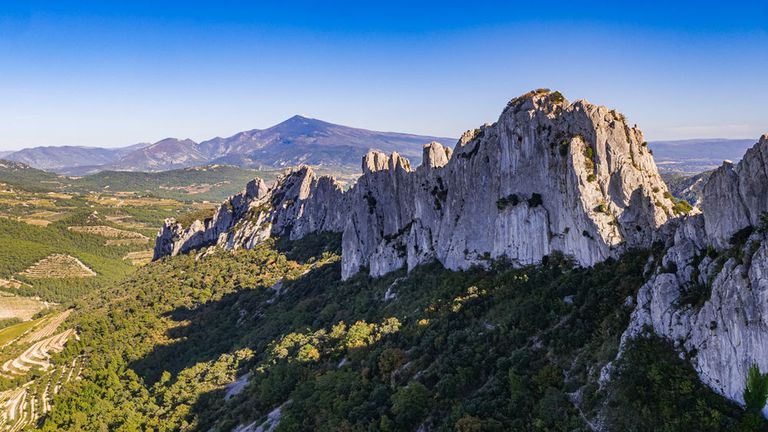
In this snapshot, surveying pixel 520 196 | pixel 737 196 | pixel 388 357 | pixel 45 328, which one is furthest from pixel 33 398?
pixel 737 196

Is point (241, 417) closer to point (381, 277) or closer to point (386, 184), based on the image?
point (381, 277)

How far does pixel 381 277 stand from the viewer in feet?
303

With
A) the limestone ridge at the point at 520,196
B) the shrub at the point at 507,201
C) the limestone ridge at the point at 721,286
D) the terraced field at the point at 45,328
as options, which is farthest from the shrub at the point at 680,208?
the terraced field at the point at 45,328

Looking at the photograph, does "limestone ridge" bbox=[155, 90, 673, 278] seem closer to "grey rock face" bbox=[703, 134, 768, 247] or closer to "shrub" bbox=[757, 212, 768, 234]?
"grey rock face" bbox=[703, 134, 768, 247]

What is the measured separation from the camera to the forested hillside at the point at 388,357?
1297 inches

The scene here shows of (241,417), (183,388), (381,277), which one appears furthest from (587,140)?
(183,388)

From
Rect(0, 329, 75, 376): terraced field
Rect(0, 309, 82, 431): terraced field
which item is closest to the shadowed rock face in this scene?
Rect(0, 309, 82, 431): terraced field

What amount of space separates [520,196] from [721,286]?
33.9 m

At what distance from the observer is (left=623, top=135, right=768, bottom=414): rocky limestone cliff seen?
26.7m

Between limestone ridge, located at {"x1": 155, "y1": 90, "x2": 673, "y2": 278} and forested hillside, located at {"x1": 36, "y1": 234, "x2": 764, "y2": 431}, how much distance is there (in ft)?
11.4

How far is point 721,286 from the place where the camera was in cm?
2905

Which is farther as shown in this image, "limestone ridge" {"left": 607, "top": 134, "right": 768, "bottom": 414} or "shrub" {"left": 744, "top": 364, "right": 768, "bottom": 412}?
"limestone ridge" {"left": 607, "top": 134, "right": 768, "bottom": 414}

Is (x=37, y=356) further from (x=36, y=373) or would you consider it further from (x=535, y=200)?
(x=535, y=200)

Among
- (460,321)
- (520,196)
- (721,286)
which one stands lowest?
(460,321)
